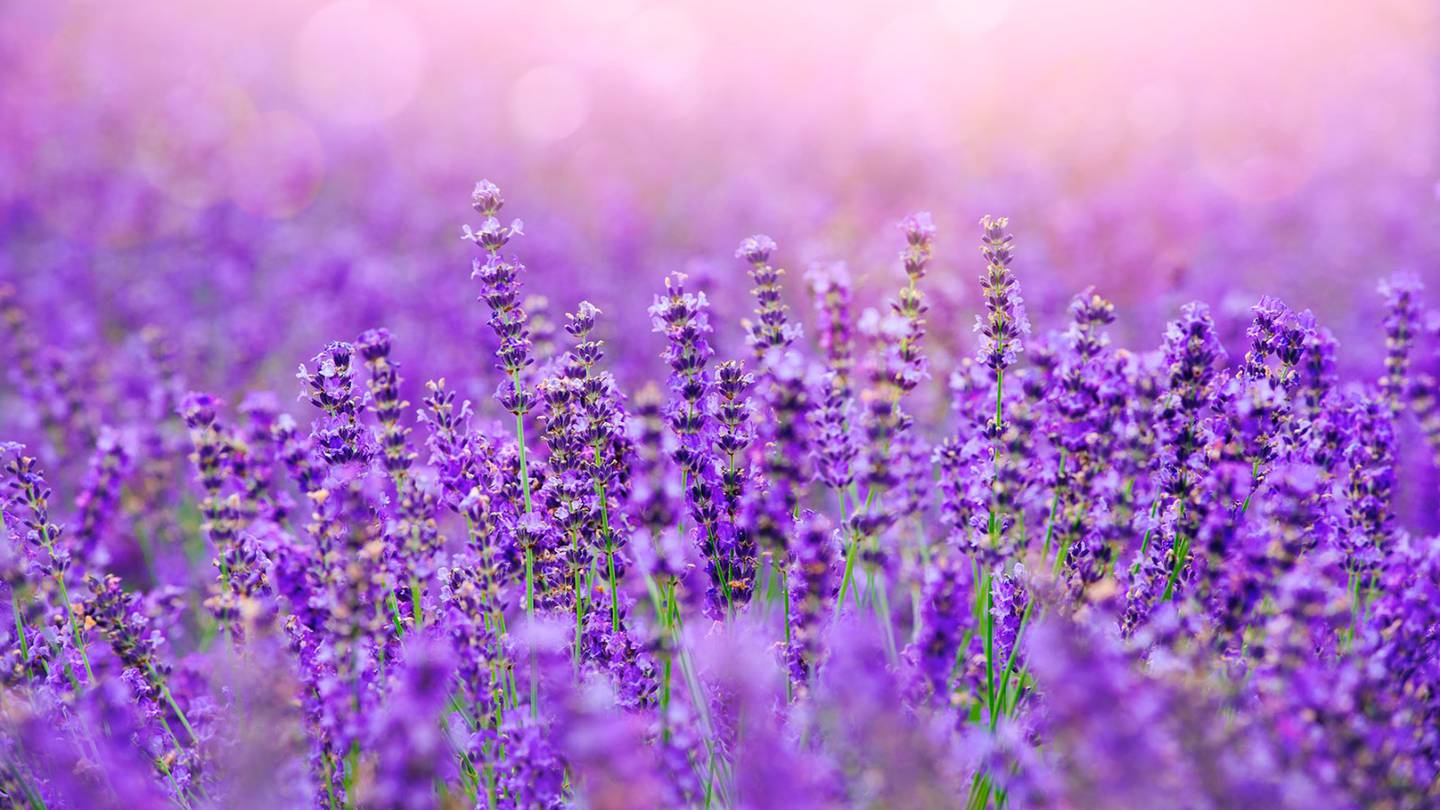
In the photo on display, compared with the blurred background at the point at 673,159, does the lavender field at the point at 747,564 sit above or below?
below

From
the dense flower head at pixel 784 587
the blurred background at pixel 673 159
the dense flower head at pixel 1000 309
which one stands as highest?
the blurred background at pixel 673 159

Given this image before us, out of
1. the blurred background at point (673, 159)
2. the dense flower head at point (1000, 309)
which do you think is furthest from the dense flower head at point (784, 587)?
the blurred background at point (673, 159)

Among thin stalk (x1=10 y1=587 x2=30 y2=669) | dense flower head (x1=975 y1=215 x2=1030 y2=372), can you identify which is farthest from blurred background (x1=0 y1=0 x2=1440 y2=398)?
thin stalk (x1=10 y1=587 x2=30 y2=669)

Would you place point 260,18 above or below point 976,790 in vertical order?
above

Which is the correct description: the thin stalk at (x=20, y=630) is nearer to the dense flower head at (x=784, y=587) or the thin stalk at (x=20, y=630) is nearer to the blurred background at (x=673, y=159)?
the dense flower head at (x=784, y=587)

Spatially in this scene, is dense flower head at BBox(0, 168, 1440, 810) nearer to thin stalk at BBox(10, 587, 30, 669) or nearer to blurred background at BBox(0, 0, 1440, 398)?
thin stalk at BBox(10, 587, 30, 669)

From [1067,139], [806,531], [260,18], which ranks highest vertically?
[260,18]

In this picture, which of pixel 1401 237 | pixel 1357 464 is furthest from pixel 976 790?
pixel 1401 237

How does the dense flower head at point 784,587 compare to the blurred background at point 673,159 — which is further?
the blurred background at point 673,159

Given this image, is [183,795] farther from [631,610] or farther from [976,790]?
[976,790]
